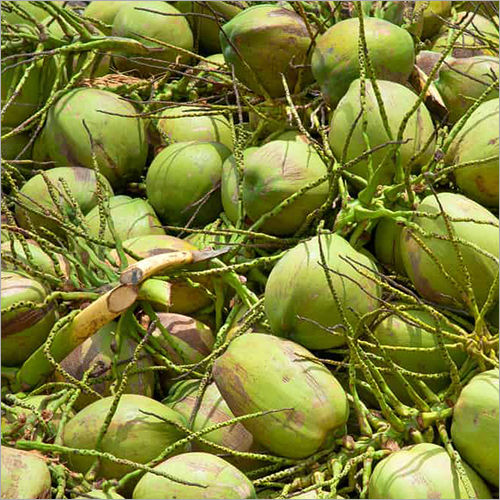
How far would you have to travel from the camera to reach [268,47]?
2018 millimetres

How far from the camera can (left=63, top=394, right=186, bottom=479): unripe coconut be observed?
1556mm

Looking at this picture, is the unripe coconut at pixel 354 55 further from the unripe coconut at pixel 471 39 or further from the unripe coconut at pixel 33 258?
the unripe coconut at pixel 33 258

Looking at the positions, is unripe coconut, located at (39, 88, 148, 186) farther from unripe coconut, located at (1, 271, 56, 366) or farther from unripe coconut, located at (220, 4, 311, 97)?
unripe coconut, located at (1, 271, 56, 366)

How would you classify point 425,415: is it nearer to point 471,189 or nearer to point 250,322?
point 250,322

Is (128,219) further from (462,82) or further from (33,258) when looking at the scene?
(462,82)

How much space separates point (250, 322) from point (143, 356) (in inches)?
9.2

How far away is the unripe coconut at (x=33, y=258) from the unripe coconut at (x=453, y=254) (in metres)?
0.75

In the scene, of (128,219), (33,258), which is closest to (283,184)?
(128,219)

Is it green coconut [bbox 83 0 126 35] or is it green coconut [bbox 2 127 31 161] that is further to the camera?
green coconut [bbox 83 0 126 35]

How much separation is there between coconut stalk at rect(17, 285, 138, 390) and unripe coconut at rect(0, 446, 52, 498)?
0.83ft

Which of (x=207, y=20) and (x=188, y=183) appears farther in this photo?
(x=207, y=20)

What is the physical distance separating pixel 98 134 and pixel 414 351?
1026mm

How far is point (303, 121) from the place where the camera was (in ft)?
6.70

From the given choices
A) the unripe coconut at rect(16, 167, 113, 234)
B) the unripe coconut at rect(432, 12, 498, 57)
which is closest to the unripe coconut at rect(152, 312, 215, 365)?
the unripe coconut at rect(16, 167, 113, 234)
